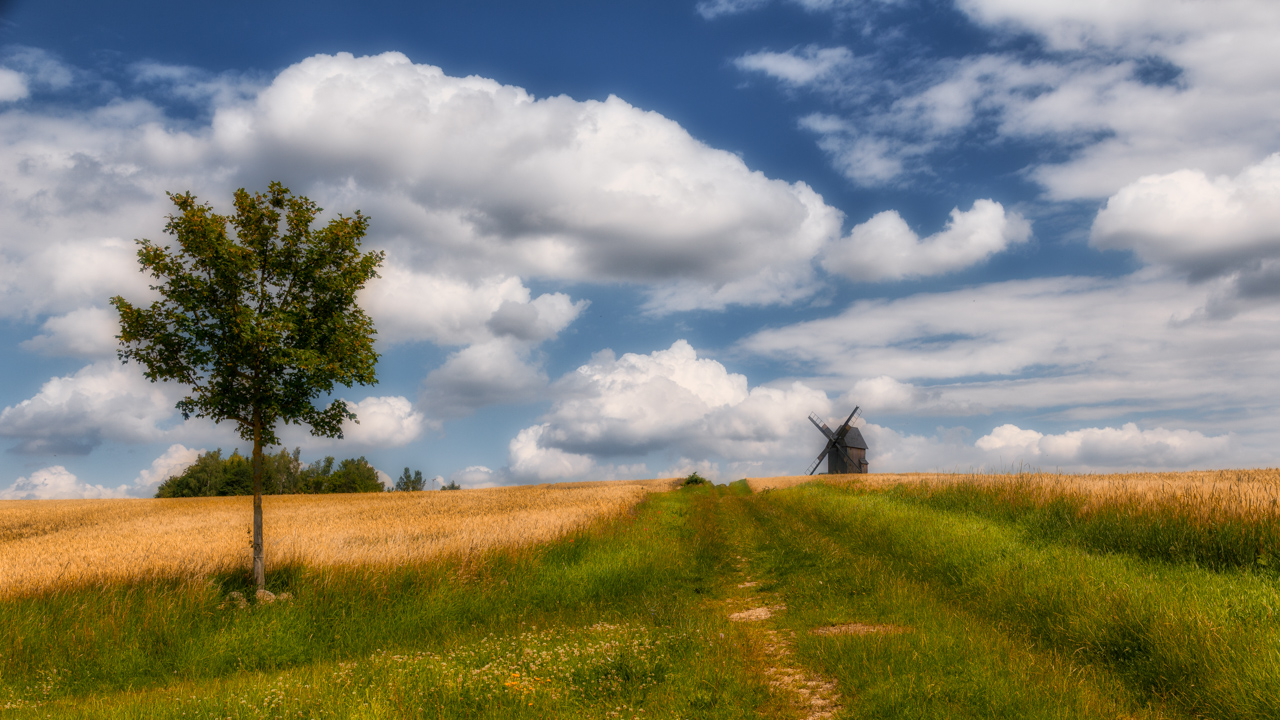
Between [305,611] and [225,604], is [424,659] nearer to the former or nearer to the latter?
[305,611]

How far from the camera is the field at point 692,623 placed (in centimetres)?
703

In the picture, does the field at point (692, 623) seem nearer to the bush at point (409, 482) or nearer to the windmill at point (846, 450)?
the windmill at point (846, 450)

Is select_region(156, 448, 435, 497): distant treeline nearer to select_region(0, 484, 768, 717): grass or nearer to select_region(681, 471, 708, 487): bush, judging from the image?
select_region(681, 471, 708, 487): bush

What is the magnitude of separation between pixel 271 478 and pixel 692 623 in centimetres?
11979

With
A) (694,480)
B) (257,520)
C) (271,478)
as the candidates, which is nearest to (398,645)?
(257,520)

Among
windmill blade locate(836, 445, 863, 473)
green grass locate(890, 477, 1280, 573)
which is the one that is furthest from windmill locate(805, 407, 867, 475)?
green grass locate(890, 477, 1280, 573)

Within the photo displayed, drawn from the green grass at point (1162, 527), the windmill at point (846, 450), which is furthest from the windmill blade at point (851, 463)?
the green grass at point (1162, 527)

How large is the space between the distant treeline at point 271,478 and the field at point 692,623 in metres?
92.7

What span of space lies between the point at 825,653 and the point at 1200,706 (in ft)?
13.5

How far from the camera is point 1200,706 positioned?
22.8ft

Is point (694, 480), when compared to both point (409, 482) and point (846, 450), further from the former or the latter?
point (409, 482)

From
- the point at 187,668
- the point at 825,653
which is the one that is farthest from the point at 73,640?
the point at 825,653

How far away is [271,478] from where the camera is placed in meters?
108

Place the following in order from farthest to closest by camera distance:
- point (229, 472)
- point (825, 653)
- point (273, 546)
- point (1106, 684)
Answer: point (229, 472), point (273, 546), point (825, 653), point (1106, 684)
